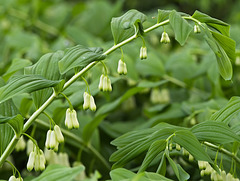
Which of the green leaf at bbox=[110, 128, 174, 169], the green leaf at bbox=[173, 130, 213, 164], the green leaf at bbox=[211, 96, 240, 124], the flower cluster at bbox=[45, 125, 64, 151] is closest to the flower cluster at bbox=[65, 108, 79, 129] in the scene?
the flower cluster at bbox=[45, 125, 64, 151]

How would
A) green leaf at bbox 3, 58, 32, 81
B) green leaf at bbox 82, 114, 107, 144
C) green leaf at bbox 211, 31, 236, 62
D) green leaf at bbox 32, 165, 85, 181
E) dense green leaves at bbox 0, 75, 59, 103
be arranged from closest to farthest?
green leaf at bbox 32, 165, 85, 181
dense green leaves at bbox 0, 75, 59, 103
green leaf at bbox 211, 31, 236, 62
green leaf at bbox 3, 58, 32, 81
green leaf at bbox 82, 114, 107, 144

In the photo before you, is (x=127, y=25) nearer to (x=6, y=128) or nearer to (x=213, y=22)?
(x=213, y=22)

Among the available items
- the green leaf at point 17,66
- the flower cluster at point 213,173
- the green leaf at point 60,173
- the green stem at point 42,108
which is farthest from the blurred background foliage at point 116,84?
the green leaf at point 60,173

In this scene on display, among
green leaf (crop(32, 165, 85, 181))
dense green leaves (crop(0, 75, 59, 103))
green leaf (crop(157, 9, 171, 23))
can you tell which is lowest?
green leaf (crop(32, 165, 85, 181))

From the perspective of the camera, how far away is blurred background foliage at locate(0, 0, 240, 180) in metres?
1.31

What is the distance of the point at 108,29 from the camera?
2.54m

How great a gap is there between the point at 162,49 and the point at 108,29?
38 centimetres

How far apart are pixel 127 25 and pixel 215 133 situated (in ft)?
1.06

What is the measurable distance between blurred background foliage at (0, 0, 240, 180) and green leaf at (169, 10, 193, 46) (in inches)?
6.7

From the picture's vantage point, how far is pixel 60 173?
737mm

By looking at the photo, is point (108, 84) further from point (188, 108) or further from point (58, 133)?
point (188, 108)

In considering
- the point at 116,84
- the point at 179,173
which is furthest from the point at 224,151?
the point at 116,84

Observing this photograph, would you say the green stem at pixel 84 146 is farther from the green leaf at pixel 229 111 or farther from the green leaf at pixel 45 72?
the green leaf at pixel 229 111

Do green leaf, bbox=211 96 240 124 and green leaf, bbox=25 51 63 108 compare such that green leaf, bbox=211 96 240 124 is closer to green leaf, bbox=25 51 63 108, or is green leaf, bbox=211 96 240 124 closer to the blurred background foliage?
the blurred background foliage
